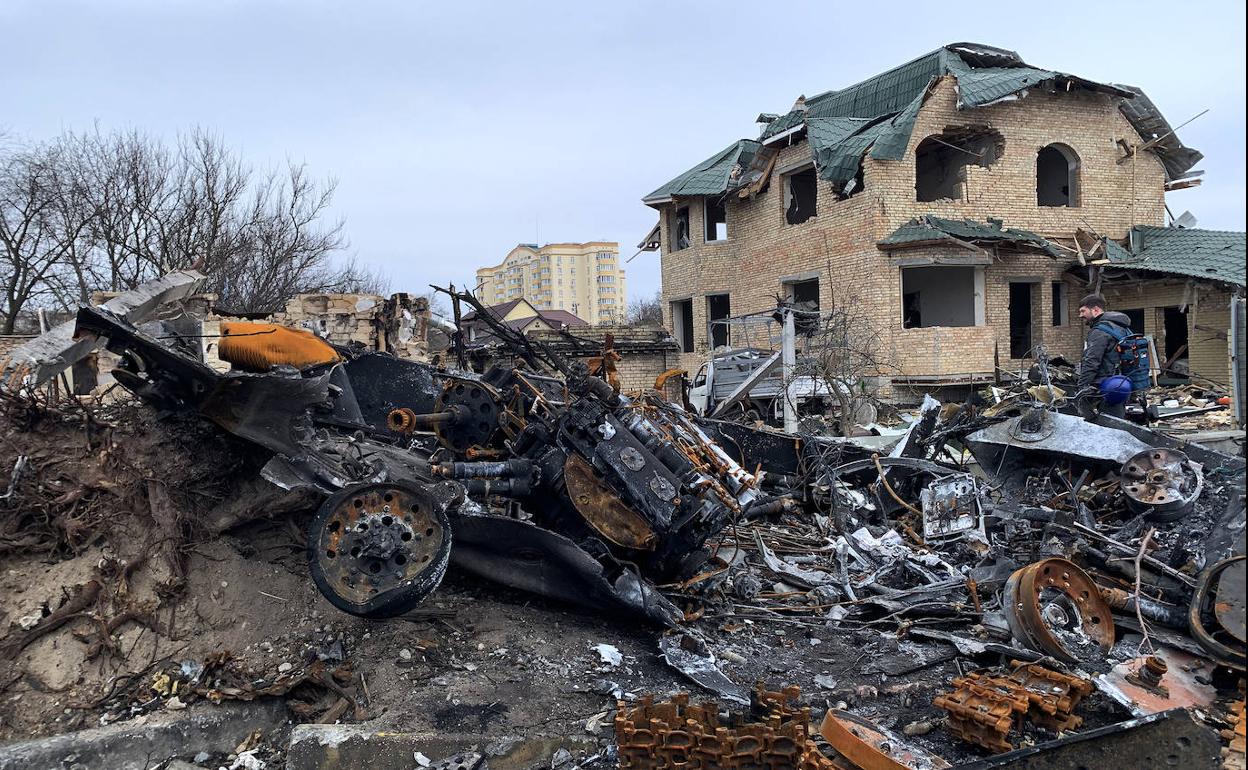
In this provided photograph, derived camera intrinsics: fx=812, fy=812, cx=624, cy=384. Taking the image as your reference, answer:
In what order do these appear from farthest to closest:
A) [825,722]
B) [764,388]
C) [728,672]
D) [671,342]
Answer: [671,342] → [764,388] → [728,672] → [825,722]

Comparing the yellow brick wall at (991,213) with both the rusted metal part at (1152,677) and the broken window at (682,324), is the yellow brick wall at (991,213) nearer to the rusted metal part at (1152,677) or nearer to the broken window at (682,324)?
the broken window at (682,324)

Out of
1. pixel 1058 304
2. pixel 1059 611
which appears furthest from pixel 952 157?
pixel 1059 611

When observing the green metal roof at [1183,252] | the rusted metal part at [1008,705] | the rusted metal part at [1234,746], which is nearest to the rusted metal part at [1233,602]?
the rusted metal part at [1234,746]

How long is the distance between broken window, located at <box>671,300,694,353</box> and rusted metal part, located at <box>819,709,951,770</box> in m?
20.5

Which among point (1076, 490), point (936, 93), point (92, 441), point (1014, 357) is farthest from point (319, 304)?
point (1014, 357)

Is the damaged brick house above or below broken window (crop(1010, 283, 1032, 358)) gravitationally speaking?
above

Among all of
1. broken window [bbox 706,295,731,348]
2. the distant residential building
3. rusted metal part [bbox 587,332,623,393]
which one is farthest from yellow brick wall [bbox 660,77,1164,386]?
the distant residential building

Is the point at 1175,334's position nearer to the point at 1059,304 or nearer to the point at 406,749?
the point at 1059,304

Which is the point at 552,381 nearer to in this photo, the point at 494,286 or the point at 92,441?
the point at 92,441

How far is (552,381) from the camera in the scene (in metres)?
6.95

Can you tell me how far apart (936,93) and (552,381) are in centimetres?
1358

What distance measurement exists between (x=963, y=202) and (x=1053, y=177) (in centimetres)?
418

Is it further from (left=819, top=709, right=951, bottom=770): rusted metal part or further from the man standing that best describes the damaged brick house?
(left=819, top=709, right=951, bottom=770): rusted metal part

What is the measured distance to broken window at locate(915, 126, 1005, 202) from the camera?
1745 centimetres
